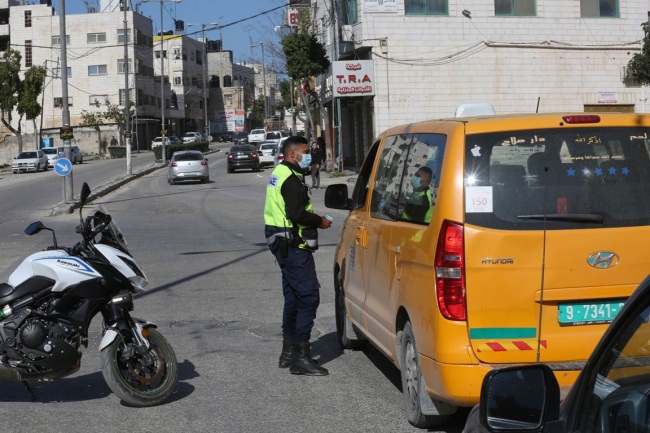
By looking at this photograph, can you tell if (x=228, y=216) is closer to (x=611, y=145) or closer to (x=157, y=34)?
(x=611, y=145)

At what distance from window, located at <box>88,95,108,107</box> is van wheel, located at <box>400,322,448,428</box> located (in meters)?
90.3

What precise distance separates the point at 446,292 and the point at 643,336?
2.89m

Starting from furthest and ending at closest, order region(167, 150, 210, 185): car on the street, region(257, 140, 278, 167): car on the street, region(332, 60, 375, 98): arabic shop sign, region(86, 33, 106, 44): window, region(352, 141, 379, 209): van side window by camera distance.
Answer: region(86, 33, 106, 44): window < region(257, 140, 278, 167): car on the street < region(167, 150, 210, 185): car on the street < region(332, 60, 375, 98): arabic shop sign < region(352, 141, 379, 209): van side window

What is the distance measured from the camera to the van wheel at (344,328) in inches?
329

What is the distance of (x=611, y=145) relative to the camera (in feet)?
18.2

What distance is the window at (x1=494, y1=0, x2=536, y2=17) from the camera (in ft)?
130

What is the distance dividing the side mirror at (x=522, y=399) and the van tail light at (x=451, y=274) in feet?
8.77

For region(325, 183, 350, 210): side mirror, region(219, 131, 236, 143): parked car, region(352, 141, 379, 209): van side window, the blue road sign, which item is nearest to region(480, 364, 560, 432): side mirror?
region(352, 141, 379, 209): van side window

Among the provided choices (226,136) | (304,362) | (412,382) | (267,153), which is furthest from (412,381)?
(226,136)

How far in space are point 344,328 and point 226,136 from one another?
12371 cm

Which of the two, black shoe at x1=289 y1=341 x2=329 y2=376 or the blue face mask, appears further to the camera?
the blue face mask

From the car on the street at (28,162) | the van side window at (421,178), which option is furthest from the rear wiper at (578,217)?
the car on the street at (28,162)

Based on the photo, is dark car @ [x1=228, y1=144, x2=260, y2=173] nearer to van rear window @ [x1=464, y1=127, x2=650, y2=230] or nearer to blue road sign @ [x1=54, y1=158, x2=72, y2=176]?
blue road sign @ [x1=54, y1=158, x2=72, y2=176]

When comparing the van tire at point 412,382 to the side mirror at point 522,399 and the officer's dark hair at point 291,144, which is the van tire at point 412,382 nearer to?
the officer's dark hair at point 291,144
